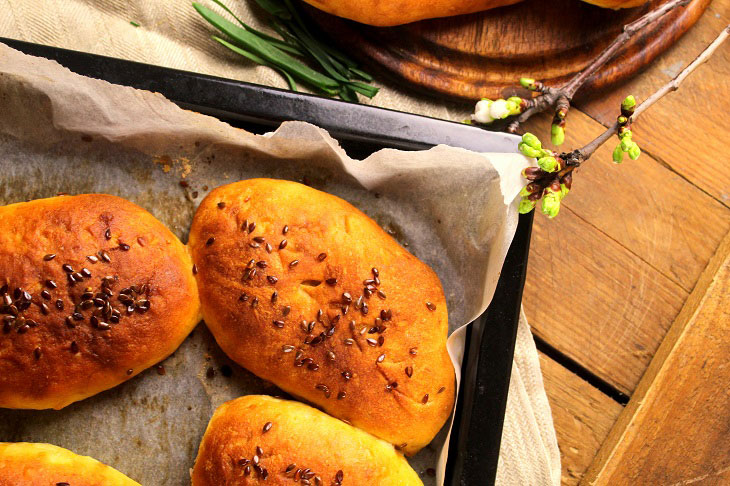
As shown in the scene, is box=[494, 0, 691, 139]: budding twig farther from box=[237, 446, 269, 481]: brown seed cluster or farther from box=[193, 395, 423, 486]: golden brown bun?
box=[237, 446, 269, 481]: brown seed cluster

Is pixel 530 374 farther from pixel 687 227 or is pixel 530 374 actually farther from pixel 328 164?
pixel 328 164

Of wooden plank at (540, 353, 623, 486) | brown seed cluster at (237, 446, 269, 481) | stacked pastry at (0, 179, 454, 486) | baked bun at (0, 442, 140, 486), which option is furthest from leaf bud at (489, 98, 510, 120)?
baked bun at (0, 442, 140, 486)

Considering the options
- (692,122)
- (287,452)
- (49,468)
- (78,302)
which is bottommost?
(49,468)

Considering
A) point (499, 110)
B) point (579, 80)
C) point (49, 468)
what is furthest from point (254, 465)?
point (579, 80)

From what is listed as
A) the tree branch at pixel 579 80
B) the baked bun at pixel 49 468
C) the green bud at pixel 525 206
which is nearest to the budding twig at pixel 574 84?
the tree branch at pixel 579 80

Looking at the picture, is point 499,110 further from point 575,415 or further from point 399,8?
point 575,415

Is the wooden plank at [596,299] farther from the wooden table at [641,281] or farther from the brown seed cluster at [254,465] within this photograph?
the brown seed cluster at [254,465]

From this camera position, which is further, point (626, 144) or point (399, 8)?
point (399, 8)
